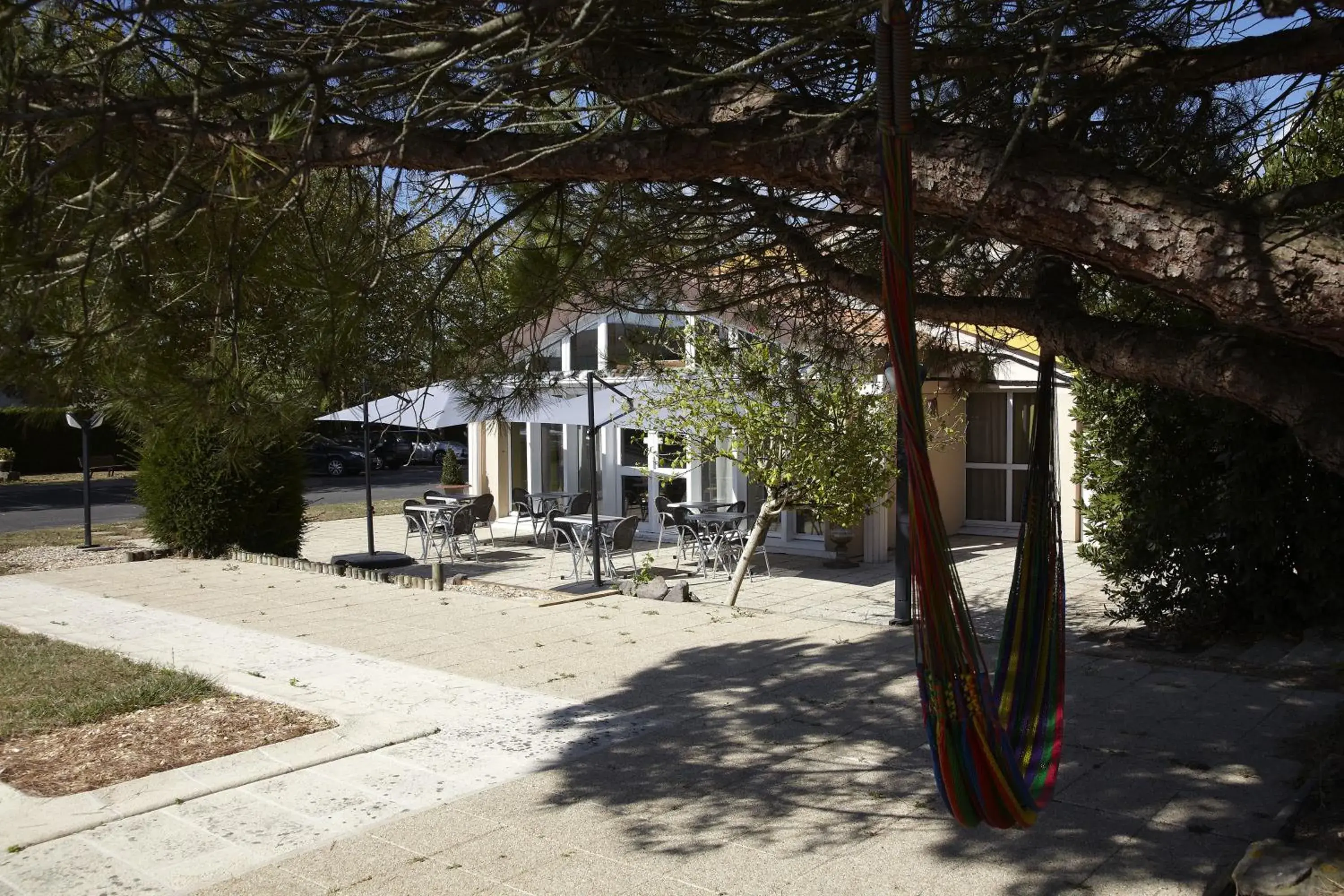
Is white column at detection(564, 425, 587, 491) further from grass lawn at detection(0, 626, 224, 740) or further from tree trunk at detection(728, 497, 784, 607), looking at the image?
grass lawn at detection(0, 626, 224, 740)

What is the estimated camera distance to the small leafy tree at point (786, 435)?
9914 mm

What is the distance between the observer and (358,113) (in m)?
4.41

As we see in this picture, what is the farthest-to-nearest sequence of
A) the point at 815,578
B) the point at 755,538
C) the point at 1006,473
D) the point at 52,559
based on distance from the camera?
the point at 1006,473
the point at 52,559
the point at 815,578
the point at 755,538

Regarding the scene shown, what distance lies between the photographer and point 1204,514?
789cm

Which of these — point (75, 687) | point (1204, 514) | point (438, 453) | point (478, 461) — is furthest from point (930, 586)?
point (438, 453)

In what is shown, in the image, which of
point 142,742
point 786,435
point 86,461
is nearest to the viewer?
point 142,742

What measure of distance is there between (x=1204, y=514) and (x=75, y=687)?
7.40m

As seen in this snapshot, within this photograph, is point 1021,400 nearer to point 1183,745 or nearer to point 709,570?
point 709,570

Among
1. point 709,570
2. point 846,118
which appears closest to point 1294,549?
point 846,118

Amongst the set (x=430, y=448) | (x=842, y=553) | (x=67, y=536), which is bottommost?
(x=842, y=553)

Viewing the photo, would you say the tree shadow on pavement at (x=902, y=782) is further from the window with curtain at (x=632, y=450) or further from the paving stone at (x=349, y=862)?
the window with curtain at (x=632, y=450)

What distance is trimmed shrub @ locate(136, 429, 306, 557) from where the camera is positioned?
1352cm

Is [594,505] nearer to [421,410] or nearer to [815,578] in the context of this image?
[815,578]

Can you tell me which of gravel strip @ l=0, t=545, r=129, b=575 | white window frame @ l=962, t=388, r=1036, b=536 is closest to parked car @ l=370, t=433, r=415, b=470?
gravel strip @ l=0, t=545, r=129, b=575
